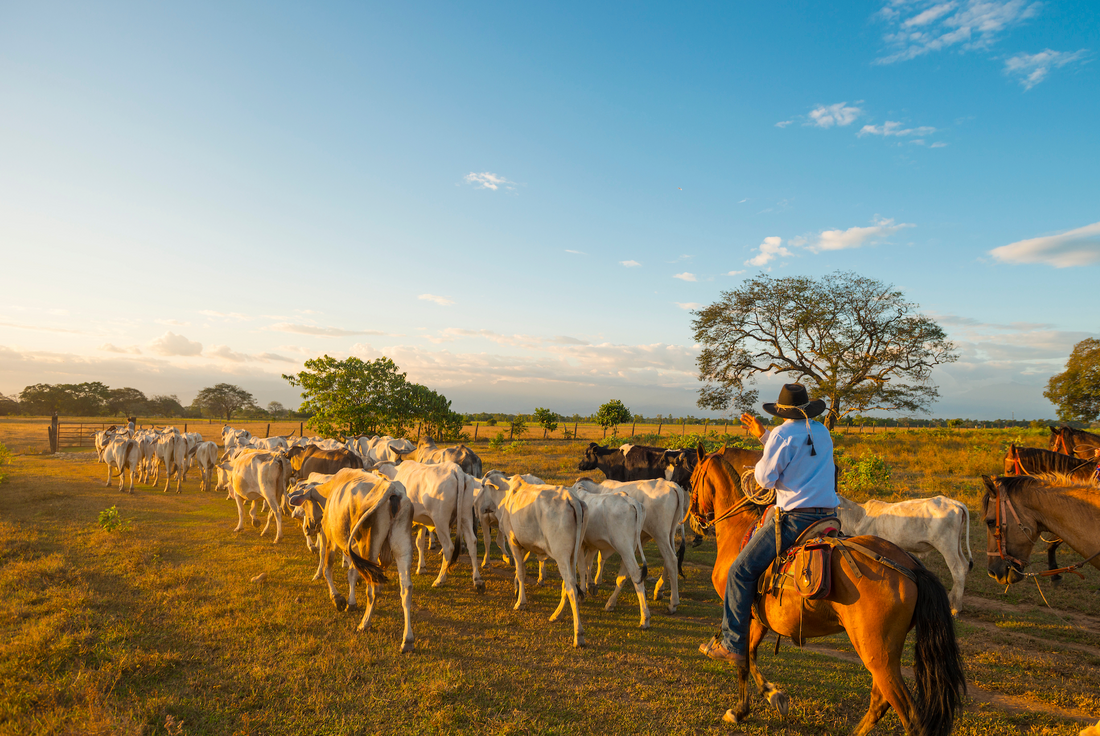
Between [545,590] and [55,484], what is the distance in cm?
1939

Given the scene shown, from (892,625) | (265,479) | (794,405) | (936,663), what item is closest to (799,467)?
(794,405)

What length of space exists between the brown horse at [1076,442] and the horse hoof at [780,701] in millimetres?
9402

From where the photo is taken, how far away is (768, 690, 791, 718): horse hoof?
16.3 ft

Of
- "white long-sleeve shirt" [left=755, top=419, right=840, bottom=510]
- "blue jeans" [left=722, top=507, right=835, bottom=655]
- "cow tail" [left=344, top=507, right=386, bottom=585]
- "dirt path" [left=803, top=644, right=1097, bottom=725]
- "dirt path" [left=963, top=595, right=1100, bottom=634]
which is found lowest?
"dirt path" [left=963, top=595, right=1100, bottom=634]

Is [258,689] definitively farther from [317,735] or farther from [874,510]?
[874,510]

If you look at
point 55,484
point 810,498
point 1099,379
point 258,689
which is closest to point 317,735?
point 258,689

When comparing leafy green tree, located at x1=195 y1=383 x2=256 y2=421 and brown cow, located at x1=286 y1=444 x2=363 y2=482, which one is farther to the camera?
leafy green tree, located at x1=195 y1=383 x2=256 y2=421

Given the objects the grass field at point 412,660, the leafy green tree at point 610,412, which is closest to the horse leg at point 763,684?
the grass field at point 412,660

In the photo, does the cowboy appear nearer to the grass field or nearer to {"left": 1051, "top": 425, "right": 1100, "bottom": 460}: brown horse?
the grass field

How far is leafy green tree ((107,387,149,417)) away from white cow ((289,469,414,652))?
8003 cm

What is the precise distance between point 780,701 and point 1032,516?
4.20 metres

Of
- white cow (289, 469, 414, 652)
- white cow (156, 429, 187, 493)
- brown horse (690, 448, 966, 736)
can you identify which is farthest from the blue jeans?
white cow (156, 429, 187, 493)

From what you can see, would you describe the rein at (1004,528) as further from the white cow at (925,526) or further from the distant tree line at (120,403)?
the distant tree line at (120,403)

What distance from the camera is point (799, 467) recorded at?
4582mm
